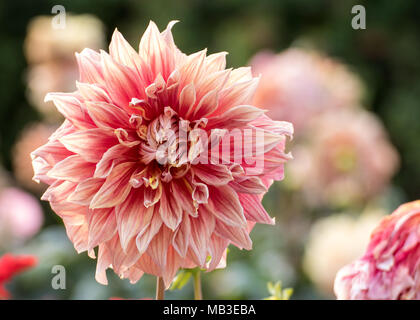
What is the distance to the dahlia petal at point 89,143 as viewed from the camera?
0.64 meters

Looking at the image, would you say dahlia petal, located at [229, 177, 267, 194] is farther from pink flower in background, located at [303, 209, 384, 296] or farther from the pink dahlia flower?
pink flower in background, located at [303, 209, 384, 296]

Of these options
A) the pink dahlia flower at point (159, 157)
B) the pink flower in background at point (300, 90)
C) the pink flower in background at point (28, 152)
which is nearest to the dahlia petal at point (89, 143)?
the pink dahlia flower at point (159, 157)

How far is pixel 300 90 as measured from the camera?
2.12m

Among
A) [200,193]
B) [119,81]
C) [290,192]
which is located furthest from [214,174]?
[290,192]

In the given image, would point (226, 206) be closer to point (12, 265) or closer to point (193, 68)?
point (193, 68)

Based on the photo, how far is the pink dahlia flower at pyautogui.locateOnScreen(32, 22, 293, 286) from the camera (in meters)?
0.64

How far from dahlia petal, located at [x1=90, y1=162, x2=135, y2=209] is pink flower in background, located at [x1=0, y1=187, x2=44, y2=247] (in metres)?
1.63

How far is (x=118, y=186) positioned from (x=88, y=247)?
0.22 feet

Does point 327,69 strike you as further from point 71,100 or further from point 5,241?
point 71,100

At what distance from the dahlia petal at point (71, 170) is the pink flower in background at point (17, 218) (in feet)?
5.35

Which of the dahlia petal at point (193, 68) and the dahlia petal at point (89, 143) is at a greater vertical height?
the dahlia petal at point (193, 68)

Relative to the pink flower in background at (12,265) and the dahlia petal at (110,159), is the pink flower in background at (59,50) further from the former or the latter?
the dahlia petal at (110,159)

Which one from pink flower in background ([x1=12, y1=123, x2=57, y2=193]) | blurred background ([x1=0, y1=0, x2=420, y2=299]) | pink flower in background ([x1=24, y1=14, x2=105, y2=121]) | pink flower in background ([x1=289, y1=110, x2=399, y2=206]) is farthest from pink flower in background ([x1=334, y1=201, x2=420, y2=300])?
pink flower in background ([x1=12, y1=123, x2=57, y2=193])
